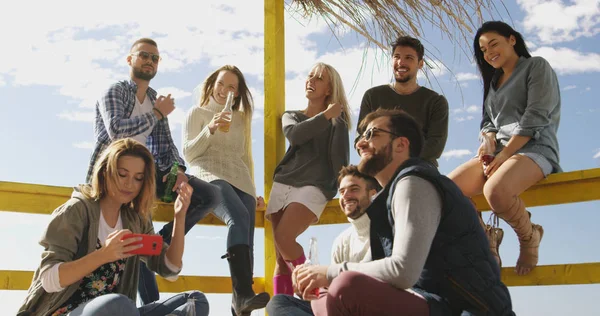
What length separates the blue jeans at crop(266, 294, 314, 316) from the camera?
320 centimetres

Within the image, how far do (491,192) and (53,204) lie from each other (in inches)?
95.6

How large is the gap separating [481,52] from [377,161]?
181 cm

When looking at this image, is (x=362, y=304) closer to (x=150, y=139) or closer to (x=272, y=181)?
(x=150, y=139)

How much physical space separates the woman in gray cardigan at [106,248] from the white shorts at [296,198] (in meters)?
1.20

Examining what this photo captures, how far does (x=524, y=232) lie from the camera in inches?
149

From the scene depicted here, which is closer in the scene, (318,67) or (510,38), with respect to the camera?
(510,38)

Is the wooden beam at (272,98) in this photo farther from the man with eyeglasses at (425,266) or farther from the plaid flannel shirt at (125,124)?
the man with eyeglasses at (425,266)

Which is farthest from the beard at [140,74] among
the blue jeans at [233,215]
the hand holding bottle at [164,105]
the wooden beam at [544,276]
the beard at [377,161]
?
the beard at [377,161]

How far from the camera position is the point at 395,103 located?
4.25 meters

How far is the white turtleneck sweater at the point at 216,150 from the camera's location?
4.22m

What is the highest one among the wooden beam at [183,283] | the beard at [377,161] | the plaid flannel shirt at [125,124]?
the plaid flannel shirt at [125,124]

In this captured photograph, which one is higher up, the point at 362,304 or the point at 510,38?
the point at 510,38

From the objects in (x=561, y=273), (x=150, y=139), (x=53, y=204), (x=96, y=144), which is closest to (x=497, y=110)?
(x=561, y=273)

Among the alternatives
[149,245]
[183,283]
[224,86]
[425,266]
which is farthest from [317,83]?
[425,266]
